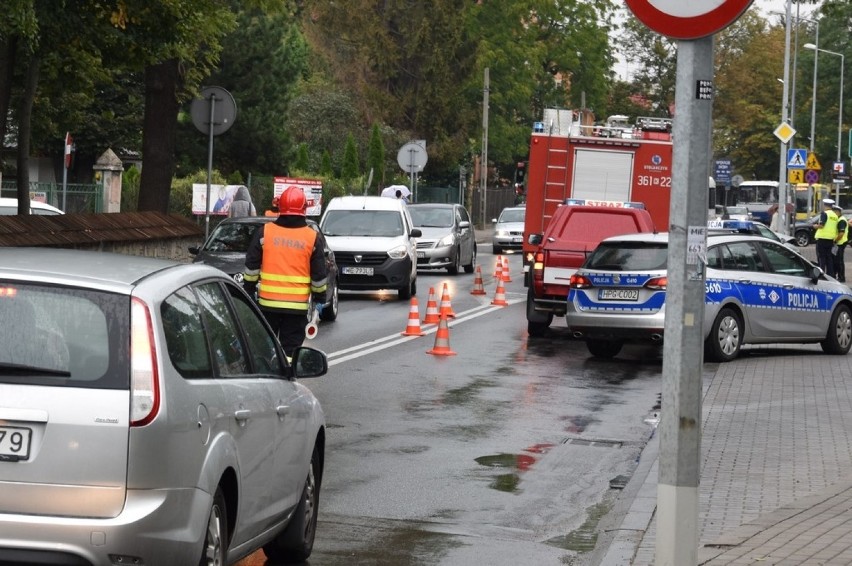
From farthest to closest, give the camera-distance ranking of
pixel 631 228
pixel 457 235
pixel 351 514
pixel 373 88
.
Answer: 1. pixel 373 88
2. pixel 457 235
3. pixel 631 228
4. pixel 351 514

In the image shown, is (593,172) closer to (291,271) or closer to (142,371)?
(291,271)

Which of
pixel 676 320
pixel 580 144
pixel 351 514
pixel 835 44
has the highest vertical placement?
pixel 835 44

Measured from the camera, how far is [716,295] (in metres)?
19.6

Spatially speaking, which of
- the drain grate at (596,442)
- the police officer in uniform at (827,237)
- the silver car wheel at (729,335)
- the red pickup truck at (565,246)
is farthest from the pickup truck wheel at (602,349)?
the police officer in uniform at (827,237)

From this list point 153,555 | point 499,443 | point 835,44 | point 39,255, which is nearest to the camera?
point 153,555

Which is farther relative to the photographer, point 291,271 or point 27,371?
point 291,271

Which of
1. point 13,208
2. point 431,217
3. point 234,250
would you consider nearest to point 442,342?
point 234,250

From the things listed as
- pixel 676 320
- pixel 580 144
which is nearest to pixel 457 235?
pixel 580 144

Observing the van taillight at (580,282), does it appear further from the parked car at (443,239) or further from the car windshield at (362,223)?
the parked car at (443,239)

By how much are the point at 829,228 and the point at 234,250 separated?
19.2m

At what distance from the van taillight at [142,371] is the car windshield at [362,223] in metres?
23.7

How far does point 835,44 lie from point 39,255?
4157 inches

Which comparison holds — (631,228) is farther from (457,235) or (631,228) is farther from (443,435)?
(457,235)

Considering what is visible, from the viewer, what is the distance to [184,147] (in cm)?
5303
